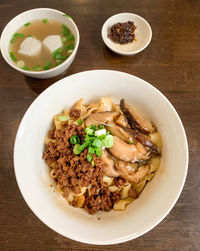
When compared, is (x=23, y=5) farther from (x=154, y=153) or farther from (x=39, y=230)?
(x=39, y=230)

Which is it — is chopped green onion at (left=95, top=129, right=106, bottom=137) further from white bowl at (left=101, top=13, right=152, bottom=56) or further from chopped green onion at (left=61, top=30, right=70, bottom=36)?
chopped green onion at (left=61, top=30, right=70, bottom=36)

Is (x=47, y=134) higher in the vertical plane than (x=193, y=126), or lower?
higher

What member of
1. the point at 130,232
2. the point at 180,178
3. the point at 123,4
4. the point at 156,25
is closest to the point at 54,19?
the point at 123,4

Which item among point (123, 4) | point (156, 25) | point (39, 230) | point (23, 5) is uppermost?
point (23, 5)

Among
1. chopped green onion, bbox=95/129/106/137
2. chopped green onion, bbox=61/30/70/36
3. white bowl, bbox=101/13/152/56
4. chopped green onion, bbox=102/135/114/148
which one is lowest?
chopped green onion, bbox=102/135/114/148

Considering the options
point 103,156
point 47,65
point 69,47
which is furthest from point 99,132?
point 69,47

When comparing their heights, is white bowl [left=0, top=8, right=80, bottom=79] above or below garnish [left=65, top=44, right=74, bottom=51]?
above

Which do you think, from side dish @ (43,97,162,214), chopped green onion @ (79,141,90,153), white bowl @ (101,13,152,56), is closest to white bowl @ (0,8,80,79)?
white bowl @ (101,13,152,56)
